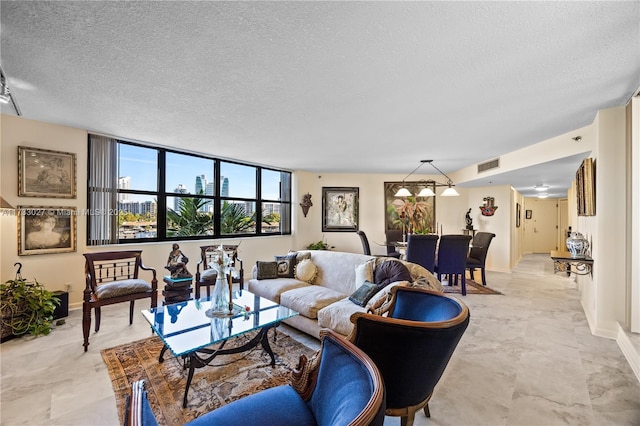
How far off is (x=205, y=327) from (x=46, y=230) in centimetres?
303

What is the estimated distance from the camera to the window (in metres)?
3.99

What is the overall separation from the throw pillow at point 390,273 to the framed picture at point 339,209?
4.20 metres

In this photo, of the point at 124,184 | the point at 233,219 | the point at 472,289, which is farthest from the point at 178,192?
the point at 472,289

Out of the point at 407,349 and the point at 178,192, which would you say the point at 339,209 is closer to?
the point at 178,192

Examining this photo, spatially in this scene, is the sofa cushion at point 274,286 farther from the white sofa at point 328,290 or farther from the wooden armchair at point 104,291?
the wooden armchair at point 104,291

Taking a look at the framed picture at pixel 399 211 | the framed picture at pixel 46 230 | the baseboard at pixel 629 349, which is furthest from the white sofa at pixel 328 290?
the framed picture at pixel 399 211

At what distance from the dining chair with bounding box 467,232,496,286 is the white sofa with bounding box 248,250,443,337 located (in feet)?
9.29

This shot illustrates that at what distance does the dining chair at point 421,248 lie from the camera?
4.45 m

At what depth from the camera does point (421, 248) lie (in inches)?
177

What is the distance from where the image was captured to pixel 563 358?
2.56m

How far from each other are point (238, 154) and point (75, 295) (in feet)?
10.6

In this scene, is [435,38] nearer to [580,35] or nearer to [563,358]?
[580,35]

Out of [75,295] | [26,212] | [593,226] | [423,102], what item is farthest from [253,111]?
[593,226]

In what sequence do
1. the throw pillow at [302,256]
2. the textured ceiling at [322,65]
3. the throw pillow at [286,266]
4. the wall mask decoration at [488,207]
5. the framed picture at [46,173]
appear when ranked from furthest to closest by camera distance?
the wall mask decoration at [488,207], the throw pillow at [302,256], the throw pillow at [286,266], the framed picture at [46,173], the textured ceiling at [322,65]
